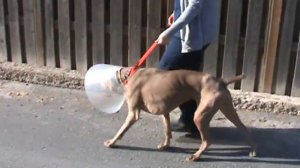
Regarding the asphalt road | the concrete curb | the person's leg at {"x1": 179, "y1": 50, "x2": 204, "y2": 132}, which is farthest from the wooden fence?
the person's leg at {"x1": 179, "y1": 50, "x2": 204, "y2": 132}

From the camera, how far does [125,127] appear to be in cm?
461

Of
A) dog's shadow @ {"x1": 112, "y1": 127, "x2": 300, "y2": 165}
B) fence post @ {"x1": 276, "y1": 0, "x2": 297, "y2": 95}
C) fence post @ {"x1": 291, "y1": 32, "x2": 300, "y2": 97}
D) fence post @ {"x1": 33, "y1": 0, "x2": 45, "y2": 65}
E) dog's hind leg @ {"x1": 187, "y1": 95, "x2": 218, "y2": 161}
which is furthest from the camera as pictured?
fence post @ {"x1": 33, "y1": 0, "x2": 45, "y2": 65}

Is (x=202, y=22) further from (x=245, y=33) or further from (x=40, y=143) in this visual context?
(x=40, y=143)

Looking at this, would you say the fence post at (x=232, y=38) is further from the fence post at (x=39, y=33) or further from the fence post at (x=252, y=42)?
the fence post at (x=39, y=33)

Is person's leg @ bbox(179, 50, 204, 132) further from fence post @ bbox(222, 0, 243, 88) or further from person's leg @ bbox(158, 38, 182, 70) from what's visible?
fence post @ bbox(222, 0, 243, 88)

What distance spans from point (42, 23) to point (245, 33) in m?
2.18

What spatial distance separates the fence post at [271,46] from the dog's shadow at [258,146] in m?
0.60

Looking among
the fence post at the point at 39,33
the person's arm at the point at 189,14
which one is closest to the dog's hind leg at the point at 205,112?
the person's arm at the point at 189,14

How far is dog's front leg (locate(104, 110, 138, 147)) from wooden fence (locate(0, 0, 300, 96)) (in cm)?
137

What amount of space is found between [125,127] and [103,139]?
1.31 ft

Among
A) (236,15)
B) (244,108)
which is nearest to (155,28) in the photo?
(236,15)

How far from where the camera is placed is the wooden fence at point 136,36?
5418 millimetres

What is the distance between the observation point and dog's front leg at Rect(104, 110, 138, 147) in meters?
4.57

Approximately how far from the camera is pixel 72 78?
6.00m
